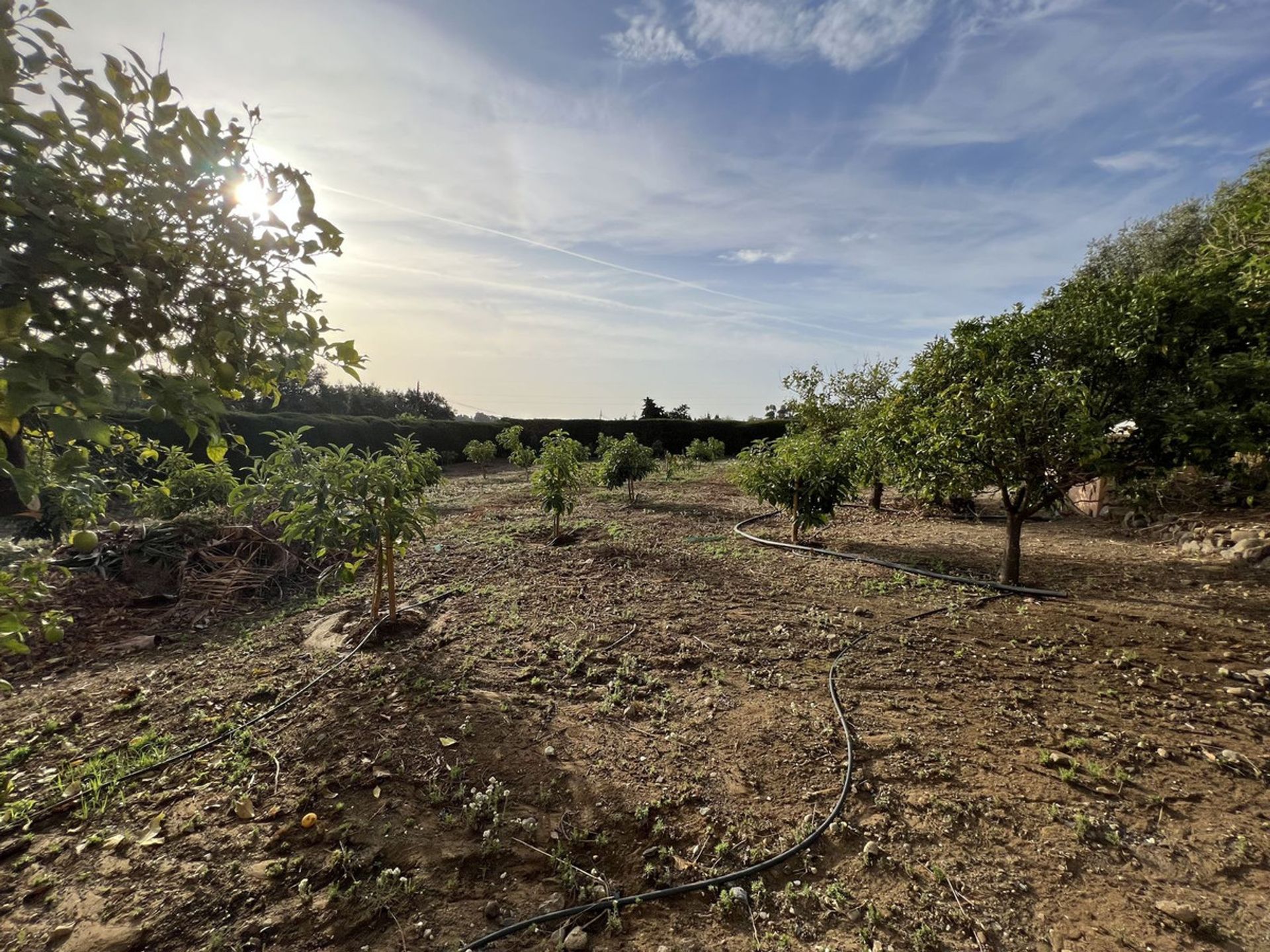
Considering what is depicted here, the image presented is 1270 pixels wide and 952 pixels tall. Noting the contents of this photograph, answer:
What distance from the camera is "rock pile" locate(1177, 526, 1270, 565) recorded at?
5.62 metres

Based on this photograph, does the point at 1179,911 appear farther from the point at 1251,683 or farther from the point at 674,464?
the point at 674,464

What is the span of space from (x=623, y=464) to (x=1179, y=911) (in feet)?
33.9

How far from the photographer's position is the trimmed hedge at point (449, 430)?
15.7 meters

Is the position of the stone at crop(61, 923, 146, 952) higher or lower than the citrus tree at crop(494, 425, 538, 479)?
lower

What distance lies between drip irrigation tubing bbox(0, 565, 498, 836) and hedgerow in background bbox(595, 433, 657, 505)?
24.9 ft

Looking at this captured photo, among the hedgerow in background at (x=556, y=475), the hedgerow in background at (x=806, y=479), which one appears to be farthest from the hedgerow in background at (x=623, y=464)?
the hedgerow in background at (x=806, y=479)

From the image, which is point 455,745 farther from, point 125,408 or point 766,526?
point 766,526

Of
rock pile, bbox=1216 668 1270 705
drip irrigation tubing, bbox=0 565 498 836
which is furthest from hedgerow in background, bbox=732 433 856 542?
drip irrigation tubing, bbox=0 565 498 836

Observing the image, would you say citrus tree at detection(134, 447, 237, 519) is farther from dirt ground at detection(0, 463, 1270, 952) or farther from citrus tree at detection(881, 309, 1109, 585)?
citrus tree at detection(881, 309, 1109, 585)

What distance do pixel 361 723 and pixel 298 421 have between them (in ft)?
57.5

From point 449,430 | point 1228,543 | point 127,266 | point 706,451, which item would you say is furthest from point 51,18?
point 449,430

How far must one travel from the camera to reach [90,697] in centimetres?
349

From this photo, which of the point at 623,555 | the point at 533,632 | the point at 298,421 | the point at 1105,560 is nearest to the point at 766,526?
the point at 623,555

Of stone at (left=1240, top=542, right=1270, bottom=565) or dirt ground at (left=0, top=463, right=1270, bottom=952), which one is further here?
stone at (left=1240, top=542, right=1270, bottom=565)
